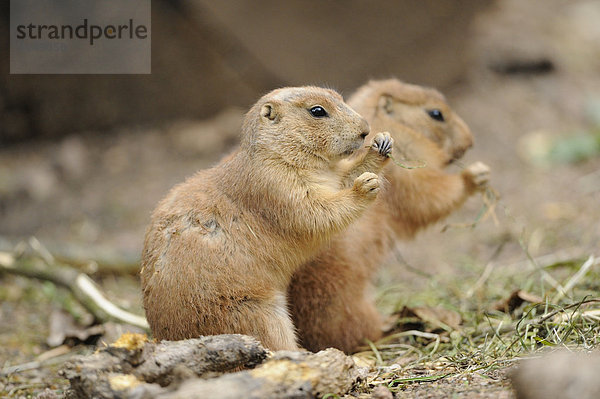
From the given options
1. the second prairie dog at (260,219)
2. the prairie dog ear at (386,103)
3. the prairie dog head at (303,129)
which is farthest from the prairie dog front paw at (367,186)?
the prairie dog ear at (386,103)

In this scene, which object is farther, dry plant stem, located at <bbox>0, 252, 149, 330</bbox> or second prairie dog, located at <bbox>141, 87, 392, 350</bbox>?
dry plant stem, located at <bbox>0, 252, 149, 330</bbox>

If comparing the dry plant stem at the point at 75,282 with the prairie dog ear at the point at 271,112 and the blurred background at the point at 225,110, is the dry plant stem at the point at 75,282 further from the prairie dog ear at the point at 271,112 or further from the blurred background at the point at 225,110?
the prairie dog ear at the point at 271,112

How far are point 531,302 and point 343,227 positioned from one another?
183 cm

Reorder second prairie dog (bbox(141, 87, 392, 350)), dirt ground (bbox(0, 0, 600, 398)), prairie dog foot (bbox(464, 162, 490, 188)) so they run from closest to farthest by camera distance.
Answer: second prairie dog (bbox(141, 87, 392, 350))
prairie dog foot (bbox(464, 162, 490, 188))
dirt ground (bbox(0, 0, 600, 398))

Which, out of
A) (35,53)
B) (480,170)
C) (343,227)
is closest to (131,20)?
(35,53)

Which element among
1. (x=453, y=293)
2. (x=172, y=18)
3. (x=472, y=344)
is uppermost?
(x=172, y=18)

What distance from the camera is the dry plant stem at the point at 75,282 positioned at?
19.1ft

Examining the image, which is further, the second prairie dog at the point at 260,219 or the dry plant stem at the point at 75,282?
the dry plant stem at the point at 75,282

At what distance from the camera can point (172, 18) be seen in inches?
385

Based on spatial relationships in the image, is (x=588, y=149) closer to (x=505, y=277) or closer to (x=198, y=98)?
(x=505, y=277)

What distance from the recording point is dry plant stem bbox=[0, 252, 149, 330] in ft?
19.1

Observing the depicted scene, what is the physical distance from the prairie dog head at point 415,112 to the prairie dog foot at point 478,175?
0.66 feet

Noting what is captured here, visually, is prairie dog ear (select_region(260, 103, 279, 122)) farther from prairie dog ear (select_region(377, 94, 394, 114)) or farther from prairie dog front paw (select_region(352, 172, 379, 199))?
prairie dog ear (select_region(377, 94, 394, 114))

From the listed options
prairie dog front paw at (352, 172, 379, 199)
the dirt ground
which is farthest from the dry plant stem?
prairie dog front paw at (352, 172, 379, 199)
